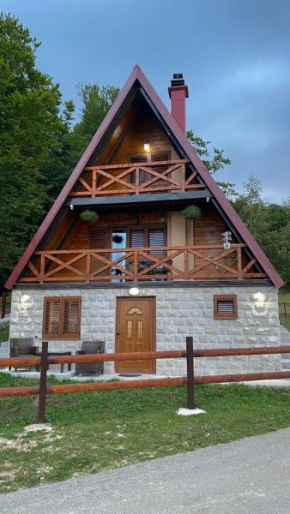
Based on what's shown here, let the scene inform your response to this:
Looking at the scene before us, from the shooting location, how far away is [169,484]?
352 cm

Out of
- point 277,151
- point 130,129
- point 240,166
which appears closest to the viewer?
point 130,129

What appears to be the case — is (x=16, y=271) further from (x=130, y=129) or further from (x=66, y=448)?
(x=66, y=448)

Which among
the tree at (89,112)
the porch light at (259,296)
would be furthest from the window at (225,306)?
the tree at (89,112)

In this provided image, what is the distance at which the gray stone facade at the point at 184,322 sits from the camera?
932 cm

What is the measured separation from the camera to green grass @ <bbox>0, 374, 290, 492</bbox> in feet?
13.4

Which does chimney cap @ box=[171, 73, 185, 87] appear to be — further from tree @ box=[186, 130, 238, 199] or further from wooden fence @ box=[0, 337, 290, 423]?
wooden fence @ box=[0, 337, 290, 423]

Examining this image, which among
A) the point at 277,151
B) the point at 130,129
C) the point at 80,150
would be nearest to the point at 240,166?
the point at 277,151

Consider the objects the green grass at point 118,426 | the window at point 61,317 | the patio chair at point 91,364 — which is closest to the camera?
the green grass at point 118,426

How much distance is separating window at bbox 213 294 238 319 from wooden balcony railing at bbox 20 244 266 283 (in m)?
0.57

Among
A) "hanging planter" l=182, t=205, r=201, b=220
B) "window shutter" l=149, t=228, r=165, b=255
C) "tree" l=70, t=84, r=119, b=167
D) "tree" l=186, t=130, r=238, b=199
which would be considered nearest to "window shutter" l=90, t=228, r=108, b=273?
"window shutter" l=149, t=228, r=165, b=255

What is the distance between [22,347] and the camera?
10031 millimetres

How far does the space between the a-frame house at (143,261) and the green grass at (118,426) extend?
210 cm

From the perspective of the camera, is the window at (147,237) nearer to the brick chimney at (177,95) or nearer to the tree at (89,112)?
the brick chimney at (177,95)

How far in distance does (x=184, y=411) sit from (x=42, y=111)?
1067cm
